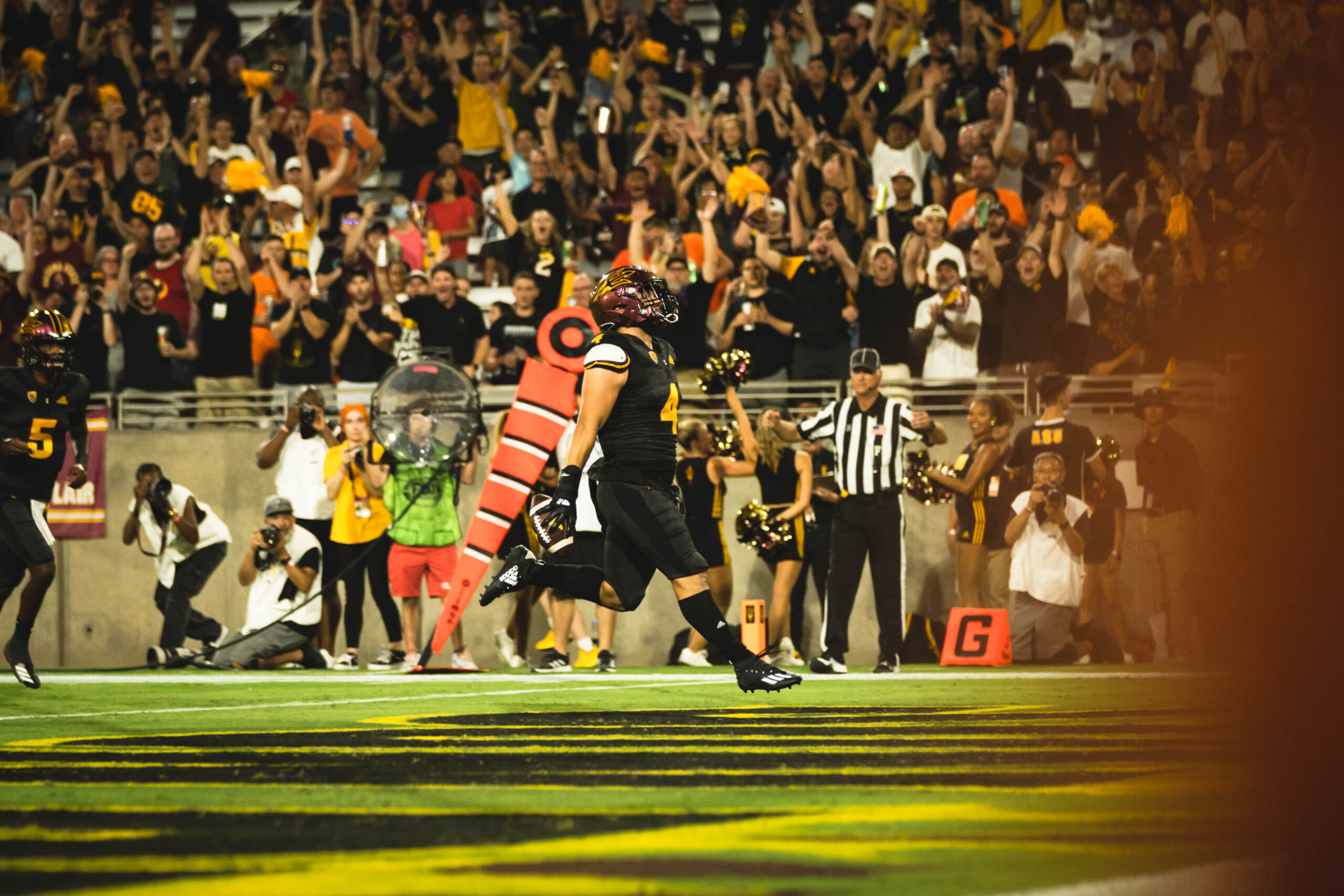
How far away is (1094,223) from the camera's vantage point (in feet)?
44.9

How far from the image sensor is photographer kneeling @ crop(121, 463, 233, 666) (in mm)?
13414

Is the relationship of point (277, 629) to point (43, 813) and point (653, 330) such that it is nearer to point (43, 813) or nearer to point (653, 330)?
point (653, 330)

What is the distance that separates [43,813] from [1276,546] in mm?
3556

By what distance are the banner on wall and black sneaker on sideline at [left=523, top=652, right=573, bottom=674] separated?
536 centimetres

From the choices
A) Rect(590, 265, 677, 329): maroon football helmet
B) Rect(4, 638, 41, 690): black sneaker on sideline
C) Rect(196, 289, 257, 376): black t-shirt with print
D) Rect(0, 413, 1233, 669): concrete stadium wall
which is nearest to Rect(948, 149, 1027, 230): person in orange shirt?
Rect(0, 413, 1233, 669): concrete stadium wall

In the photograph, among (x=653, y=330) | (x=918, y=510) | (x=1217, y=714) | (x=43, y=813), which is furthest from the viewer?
(x=918, y=510)

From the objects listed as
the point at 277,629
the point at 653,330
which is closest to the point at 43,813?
the point at 653,330

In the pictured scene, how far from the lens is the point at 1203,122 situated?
14305mm

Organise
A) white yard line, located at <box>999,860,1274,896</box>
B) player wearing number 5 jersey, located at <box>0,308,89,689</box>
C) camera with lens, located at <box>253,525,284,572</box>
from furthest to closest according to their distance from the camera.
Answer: camera with lens, located at <box>253,525,284,572</box>
player wearing number 5 jersey, located at <box>0,308,89,689</box>
white yard line, located at <box>999,860,1274,896</box>

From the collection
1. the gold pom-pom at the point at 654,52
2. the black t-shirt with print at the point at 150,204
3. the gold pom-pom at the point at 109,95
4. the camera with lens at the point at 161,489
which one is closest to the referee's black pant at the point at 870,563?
the camera with lens at the point at 161,489

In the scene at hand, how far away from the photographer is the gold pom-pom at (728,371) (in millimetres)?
10828

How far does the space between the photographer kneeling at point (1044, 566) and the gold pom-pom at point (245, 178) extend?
8721mm

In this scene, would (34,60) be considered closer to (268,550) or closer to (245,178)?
(245,178)

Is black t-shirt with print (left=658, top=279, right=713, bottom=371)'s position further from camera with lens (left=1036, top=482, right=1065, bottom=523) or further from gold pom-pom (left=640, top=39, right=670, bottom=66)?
gold pom-pom (left=640, top=39, right=670, bottom=66)
